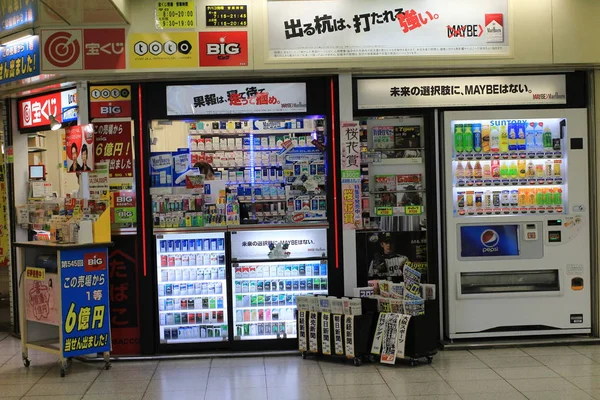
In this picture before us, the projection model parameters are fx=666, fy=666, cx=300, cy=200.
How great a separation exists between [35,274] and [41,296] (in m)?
0.21

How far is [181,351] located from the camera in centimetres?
669

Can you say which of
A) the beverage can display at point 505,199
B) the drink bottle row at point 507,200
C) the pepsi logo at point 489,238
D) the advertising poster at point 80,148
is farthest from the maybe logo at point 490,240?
the advertising poster at point 80,148

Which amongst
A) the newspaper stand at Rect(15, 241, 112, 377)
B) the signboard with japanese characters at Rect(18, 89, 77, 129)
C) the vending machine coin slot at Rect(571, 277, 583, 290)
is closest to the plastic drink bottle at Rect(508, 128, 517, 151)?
the vending machine coin slot at Rect(571, 277, 583, 290)

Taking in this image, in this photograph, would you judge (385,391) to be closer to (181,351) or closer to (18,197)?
(181,351)

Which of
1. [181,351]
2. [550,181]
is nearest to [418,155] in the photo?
[550,181]

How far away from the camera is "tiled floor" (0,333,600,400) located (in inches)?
211

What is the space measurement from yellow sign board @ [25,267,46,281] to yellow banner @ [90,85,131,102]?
1724mm

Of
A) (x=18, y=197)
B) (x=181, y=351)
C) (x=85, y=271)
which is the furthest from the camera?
(x=18, y=197)

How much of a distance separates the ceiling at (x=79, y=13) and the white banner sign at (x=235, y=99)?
89 centimetres

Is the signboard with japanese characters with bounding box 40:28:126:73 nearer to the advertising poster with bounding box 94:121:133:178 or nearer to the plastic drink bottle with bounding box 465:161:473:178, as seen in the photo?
the advertising poster with bounding box 94:121:133:178

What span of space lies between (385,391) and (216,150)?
293cm

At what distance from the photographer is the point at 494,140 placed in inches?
270

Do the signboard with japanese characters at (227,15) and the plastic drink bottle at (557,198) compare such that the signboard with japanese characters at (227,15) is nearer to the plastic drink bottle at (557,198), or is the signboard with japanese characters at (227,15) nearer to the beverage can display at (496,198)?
the beverage can display at (496,198)

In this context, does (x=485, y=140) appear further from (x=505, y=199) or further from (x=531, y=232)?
(x=531, y=232)
